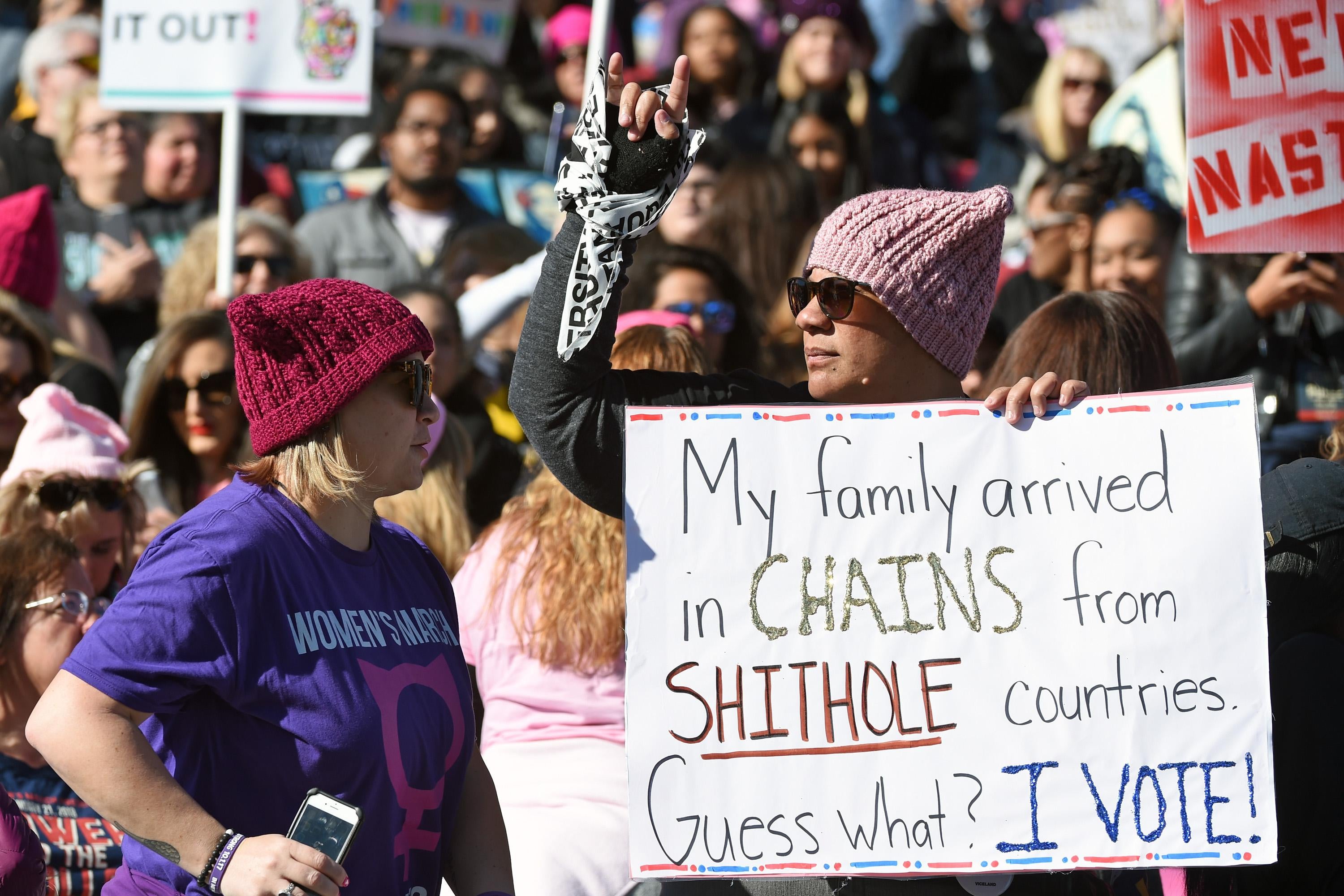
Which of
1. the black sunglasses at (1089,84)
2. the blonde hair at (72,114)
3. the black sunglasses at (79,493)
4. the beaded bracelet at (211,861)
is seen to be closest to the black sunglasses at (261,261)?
the blonde hair at (72,114)

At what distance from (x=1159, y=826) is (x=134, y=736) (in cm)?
163

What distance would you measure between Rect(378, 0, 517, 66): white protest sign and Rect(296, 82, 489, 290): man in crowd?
140 cm

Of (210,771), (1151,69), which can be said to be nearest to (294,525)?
(210,771)

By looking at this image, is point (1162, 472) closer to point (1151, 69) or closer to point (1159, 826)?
point (1159, 826)

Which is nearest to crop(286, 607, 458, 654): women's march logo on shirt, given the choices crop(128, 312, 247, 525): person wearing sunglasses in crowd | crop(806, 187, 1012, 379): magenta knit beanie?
crop(806, 187, 1012, 379): magenta knit beanie

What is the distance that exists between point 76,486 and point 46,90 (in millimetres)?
4145

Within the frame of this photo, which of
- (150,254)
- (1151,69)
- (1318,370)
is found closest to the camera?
(1318,370)

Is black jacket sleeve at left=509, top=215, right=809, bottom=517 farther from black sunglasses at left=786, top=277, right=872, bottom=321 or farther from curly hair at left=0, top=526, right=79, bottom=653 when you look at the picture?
curly hair at left=0, top=526, right=79, bottom=653

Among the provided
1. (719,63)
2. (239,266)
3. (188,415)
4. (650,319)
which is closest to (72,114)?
(239,266)

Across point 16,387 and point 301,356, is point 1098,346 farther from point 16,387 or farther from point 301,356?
point 16,387

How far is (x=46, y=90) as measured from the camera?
24.6 feet

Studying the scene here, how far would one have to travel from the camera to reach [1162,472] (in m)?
2.61

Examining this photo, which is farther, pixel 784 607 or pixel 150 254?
pixel 150 254

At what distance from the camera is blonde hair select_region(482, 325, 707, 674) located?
3.41 meters
